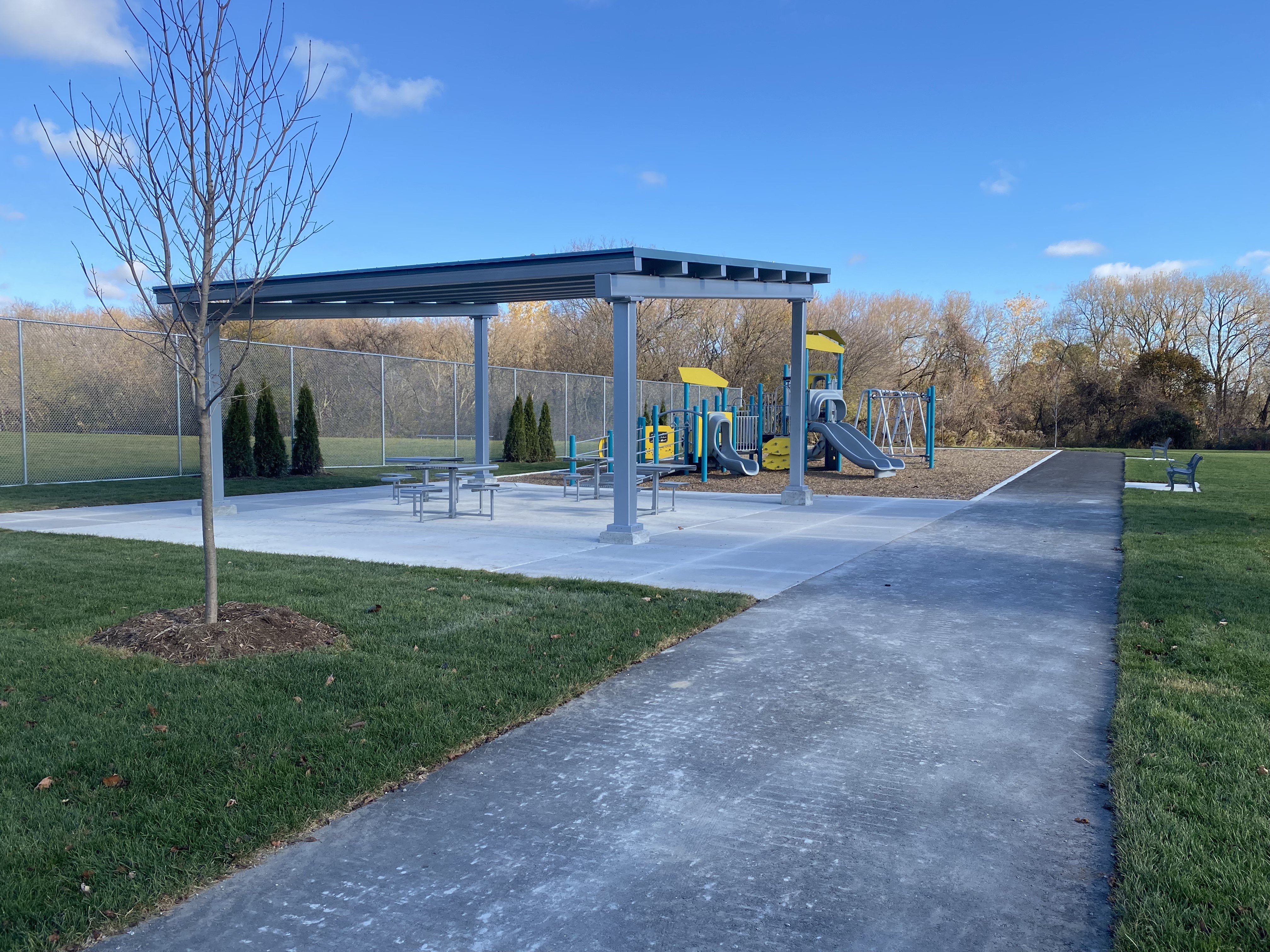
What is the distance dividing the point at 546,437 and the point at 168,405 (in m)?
9.90

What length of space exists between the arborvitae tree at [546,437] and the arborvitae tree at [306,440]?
7.74 metres

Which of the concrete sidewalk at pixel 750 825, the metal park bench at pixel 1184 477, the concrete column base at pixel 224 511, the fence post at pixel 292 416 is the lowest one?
the concrete sidewalk at pixel 750 825

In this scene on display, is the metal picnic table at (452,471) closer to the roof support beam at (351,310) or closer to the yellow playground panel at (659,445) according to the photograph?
the roof support beam at (351,310)

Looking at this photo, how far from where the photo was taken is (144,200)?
514 cm

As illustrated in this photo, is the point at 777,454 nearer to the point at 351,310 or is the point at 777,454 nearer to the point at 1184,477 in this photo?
the point at 1184,477

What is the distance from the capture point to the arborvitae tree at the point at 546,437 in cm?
2616

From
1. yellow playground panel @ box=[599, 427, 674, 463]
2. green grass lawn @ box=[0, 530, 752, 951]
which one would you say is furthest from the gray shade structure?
yellow playground panel @ box=[599, 427, 674, 463]

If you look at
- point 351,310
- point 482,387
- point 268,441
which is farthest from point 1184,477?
point 268,441

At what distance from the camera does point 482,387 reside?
52.5 ft

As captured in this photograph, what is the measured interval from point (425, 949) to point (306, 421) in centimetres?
1824

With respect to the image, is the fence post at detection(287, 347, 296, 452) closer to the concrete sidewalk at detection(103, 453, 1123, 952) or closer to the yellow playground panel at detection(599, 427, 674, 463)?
the yellow playground panel at detection(599, 427, 674, 463)

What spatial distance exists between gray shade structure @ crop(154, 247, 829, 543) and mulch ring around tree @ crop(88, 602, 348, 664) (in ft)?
10.1

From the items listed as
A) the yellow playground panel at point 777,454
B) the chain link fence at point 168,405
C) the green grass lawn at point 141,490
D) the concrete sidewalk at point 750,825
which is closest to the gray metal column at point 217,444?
the green grass lawn at point 141,490

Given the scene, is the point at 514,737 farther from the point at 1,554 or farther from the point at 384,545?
the point at 1,554
